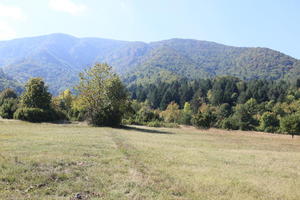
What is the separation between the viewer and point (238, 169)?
55.3 ft

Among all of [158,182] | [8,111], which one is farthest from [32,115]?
[158,182]

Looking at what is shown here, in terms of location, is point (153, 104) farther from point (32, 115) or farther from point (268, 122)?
point (32, 115)

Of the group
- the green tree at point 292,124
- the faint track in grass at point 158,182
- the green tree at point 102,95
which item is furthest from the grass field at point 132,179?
the green tree at point 292,124

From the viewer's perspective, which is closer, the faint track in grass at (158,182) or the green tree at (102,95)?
the faint track in grass at (158,182)

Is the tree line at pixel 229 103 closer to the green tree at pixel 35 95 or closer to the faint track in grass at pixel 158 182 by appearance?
the green tree at pixel 35 95

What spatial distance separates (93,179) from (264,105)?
451ft

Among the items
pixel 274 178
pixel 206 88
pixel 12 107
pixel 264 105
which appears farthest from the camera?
pixel 206 88

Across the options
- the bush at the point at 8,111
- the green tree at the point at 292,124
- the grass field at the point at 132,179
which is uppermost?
the green tree at the point at 292,124

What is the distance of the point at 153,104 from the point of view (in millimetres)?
167125

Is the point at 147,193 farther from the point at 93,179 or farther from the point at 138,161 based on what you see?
the point at 138,161

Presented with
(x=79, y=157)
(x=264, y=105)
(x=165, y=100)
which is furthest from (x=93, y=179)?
(x=165, y=100)

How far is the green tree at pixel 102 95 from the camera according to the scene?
174 ft

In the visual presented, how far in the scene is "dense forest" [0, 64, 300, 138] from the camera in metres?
54.3

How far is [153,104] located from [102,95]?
4480 inches
